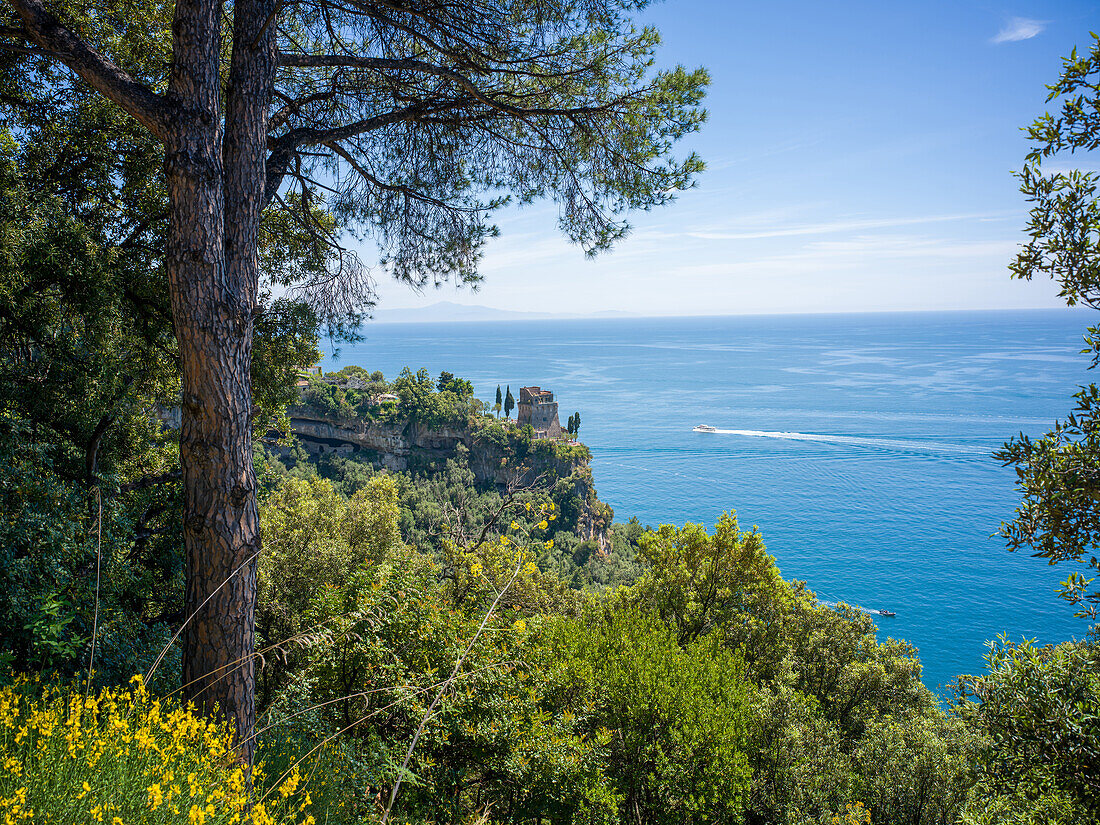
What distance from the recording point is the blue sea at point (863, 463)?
3347 cm

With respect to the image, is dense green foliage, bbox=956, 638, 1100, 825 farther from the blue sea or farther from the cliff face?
the cliff face

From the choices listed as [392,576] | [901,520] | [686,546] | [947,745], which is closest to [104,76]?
[392,576]

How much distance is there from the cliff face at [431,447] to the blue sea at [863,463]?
996 cm

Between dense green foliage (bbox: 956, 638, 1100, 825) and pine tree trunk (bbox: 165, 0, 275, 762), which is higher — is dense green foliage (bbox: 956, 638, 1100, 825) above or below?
below

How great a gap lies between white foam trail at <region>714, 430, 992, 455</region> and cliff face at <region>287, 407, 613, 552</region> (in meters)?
32.8

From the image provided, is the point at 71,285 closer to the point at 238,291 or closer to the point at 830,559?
the point at 238,291

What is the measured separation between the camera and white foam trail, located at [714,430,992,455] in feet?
188

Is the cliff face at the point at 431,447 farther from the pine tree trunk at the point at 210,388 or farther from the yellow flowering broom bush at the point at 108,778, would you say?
the yellow flowering broom bush at the point at 108,778

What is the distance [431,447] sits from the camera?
159 ft

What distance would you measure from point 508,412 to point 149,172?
56.8 meters

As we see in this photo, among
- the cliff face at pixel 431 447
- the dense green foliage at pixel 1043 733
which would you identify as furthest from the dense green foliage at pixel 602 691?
the cliff face at pixel 431 447

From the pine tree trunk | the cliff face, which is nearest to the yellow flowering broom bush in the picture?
the pine tree trunk

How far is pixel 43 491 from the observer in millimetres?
3354

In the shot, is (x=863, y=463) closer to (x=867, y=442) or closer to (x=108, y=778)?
(x=867, y=442)
